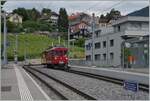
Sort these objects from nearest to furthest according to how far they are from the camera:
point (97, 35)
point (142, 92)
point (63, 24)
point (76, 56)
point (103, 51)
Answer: point (142, 92)
point (103, 51)
point (97, 35)
point (63, 24)
point (76, 56)

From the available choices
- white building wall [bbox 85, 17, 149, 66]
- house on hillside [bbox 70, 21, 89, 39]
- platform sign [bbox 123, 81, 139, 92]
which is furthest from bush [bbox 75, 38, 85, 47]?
platform sign [bbox 123, 81, 139, 92]

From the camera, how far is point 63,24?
11531 centimetres

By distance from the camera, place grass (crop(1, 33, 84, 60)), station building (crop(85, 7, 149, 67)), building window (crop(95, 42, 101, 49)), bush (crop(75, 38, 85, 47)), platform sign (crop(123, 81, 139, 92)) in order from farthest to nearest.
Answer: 1. bush (crop(75, 38, 85, 47))
2. grass (crop(1, 33, 84, 60))
3. building window (crop(95, 42, 101, 49))
4. station building (crop(85, 7, 149, 67))
5. platform sign (crop(123, 81, 139, 92))

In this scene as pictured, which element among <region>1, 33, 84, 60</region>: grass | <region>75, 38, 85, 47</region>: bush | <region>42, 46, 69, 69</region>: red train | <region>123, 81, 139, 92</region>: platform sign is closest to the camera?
<region>123, 81, 139, 92</region>: platform sign

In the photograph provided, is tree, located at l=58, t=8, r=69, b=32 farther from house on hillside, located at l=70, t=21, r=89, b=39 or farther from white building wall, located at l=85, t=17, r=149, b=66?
white building wall, located at l=85, t=17, r=149, b=66

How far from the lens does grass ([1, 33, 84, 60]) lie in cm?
12850

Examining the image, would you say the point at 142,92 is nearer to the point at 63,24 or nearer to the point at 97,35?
the point at 97,35

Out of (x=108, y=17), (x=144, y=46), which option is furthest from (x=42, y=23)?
(x=144, y=46)

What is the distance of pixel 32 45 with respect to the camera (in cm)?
14038

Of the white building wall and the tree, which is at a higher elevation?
the tree

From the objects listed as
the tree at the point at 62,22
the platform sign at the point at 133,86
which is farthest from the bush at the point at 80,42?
the platform sign at the point at 133,86

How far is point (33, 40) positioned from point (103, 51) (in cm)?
5374

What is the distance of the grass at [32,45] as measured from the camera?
128m

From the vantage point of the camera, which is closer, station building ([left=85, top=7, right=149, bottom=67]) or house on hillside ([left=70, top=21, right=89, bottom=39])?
station building ([left=85, top=7, right=149, bottom=67])
